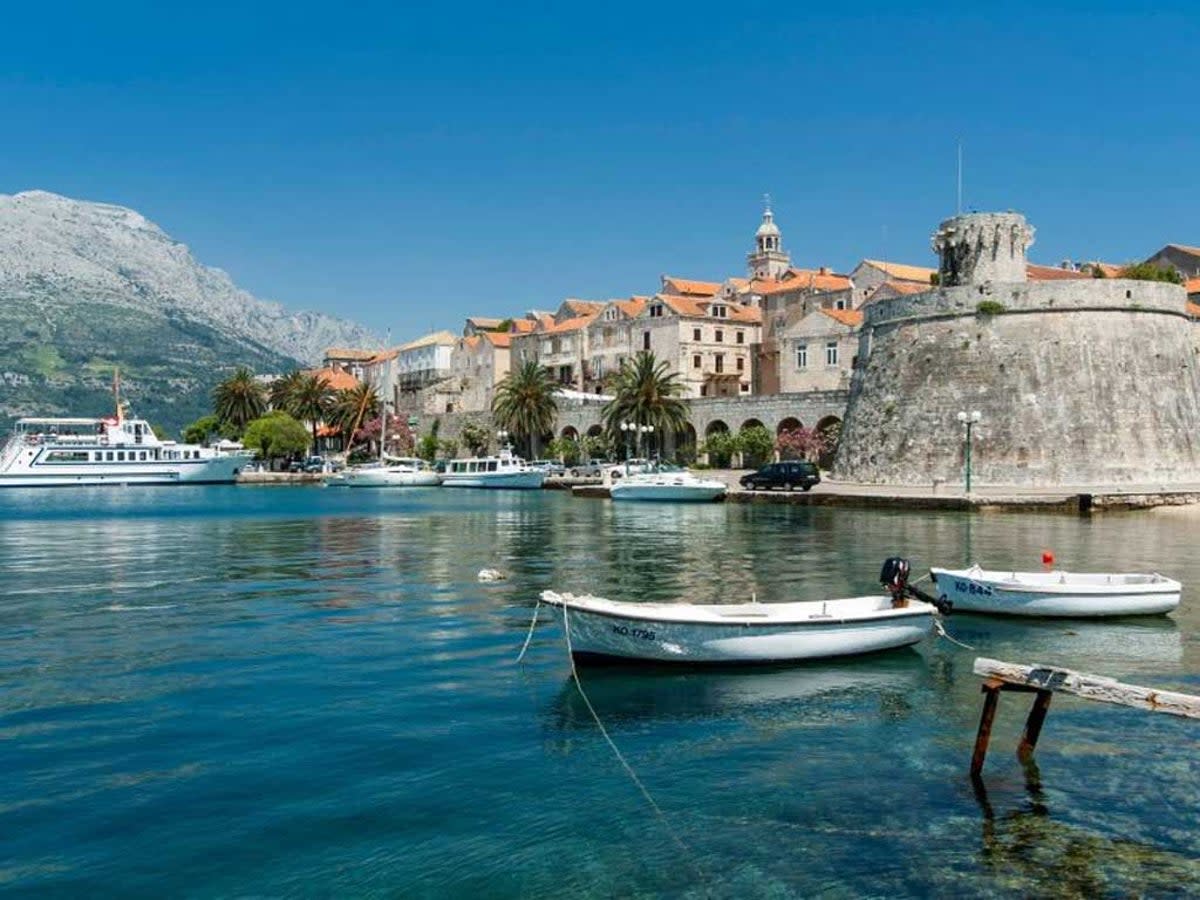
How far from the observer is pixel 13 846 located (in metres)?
9.21

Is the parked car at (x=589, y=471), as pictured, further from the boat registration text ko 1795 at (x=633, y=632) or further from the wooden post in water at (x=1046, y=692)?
the wooden post in water at (x=1046, y=692)

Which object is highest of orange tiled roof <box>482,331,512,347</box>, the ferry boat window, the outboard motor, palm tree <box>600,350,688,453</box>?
orange tiled roof <box>482,331,512,347</box>

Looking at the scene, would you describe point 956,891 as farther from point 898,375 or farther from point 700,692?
point 898,375

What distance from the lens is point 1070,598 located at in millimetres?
18906

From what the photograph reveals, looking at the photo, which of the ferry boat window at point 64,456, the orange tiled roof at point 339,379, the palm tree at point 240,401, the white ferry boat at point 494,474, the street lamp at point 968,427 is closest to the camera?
A: the street lamp at point 968,427

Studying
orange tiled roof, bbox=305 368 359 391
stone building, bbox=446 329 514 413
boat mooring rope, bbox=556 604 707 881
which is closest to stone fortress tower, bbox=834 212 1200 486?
boat mooring rope, bbox=556 604 707 881

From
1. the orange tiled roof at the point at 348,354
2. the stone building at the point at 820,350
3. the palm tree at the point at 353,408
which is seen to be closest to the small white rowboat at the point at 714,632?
the stone building at the point at 820,350

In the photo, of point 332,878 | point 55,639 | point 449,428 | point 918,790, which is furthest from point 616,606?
point 449,428

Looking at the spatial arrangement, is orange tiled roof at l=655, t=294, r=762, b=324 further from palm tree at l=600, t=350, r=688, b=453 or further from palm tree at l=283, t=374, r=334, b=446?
palm tree at l=283, t=374, r=334, b=446

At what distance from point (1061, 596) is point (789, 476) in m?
33.5

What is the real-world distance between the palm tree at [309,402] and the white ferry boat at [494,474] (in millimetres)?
25260

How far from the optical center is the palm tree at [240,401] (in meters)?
108

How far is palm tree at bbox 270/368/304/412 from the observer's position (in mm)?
106556

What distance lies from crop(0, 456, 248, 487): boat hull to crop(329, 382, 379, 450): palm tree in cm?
1555
